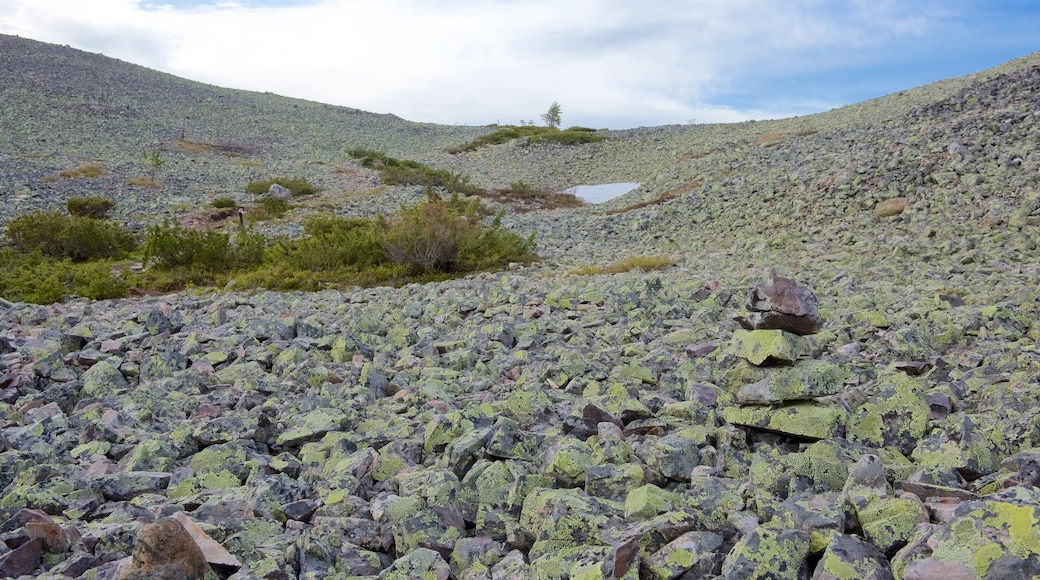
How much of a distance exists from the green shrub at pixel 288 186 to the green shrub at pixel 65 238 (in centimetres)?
1026

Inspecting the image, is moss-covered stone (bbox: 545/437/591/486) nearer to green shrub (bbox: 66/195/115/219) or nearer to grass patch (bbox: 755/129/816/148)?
green shrub (bbox: 66/195/115/219)

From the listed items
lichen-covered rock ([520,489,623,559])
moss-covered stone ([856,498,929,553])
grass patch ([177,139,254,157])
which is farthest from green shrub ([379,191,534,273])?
grass patch ([177,139,254,157])

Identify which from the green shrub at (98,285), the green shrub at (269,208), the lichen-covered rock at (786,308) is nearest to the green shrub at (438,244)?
the green shrub at (98,285)

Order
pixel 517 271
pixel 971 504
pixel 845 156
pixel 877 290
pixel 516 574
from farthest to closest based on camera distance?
1. pixel 845 156
2. pixel 517 271
3. pixel 877 290
4. pixel 516 574
5. pixel 971 504

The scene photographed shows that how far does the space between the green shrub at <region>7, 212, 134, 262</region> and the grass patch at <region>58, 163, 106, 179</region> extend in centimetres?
1042

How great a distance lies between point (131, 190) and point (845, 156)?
2701cm

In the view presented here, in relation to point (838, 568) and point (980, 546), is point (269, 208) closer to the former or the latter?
point (838, 568)

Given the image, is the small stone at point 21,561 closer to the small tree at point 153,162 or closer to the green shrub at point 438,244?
the green shrub at point 438,244

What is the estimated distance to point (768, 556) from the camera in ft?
8.07

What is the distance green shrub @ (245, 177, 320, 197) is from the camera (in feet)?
95.9

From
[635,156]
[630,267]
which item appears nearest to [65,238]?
[630,267]

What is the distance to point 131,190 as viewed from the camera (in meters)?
27.3

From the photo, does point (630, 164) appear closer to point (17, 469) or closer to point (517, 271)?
point (517, 271)

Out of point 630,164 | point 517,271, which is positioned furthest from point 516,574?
point 630,164
